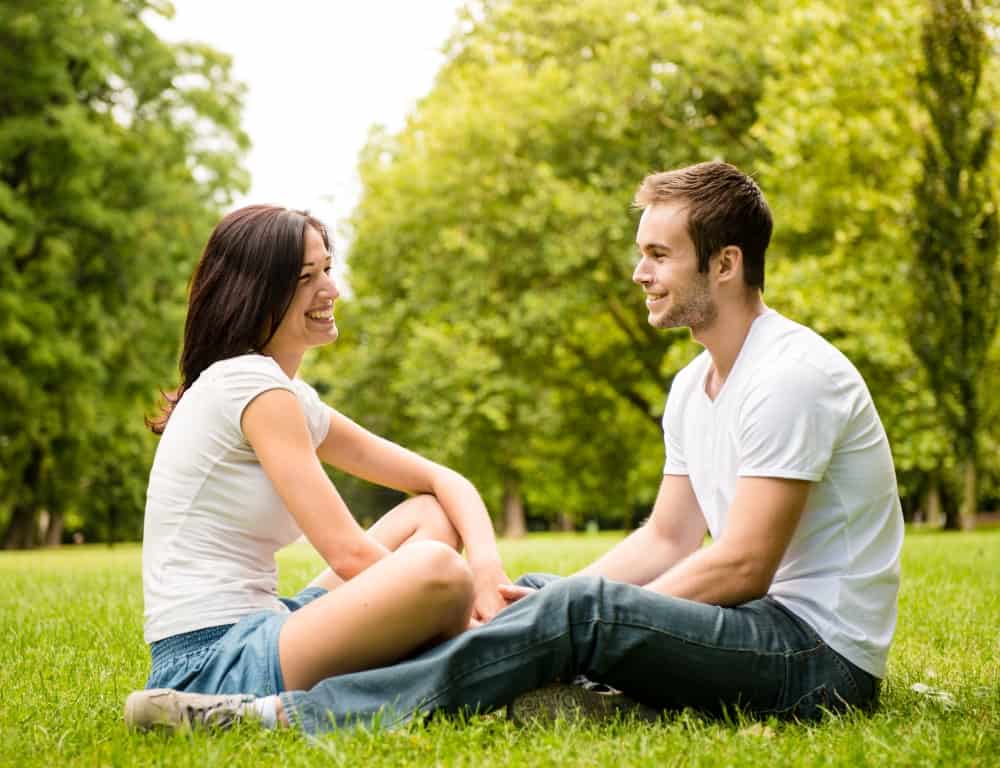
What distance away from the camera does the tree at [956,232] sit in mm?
20109

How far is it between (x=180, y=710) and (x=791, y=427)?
2043 millimetres

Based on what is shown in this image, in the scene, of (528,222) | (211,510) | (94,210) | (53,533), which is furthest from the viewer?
(53,533)

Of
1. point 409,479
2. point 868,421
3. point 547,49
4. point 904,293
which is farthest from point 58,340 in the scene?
point 868,421

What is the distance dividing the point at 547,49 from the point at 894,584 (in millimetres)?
25044

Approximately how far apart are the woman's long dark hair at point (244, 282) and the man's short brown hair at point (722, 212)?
132 centimetres

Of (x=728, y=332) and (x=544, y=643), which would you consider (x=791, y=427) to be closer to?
(x=728, y=332)

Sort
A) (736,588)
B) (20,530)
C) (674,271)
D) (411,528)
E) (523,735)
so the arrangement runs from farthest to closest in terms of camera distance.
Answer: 1. (20,530)
2. (411,528)
3. (674,271)
4. (736,588)
5. (523,735)

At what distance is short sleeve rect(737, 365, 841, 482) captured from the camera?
11.4 ft

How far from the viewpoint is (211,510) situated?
12.1 ft

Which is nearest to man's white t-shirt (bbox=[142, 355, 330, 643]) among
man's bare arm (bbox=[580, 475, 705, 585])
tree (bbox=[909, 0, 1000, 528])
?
man's bare arm (bbox=[580, 475, 705, 585])

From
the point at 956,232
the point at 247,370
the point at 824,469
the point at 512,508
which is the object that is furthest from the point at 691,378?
the point at 512,508

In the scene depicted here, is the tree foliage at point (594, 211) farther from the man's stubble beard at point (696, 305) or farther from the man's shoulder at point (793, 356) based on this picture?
the man's shoulder at point (793, 356)

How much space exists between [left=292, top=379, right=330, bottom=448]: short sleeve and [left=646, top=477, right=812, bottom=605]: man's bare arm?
1.53 metres

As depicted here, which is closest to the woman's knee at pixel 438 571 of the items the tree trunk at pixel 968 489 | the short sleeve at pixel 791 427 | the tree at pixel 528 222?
the short sleeve at pixel 791 427
